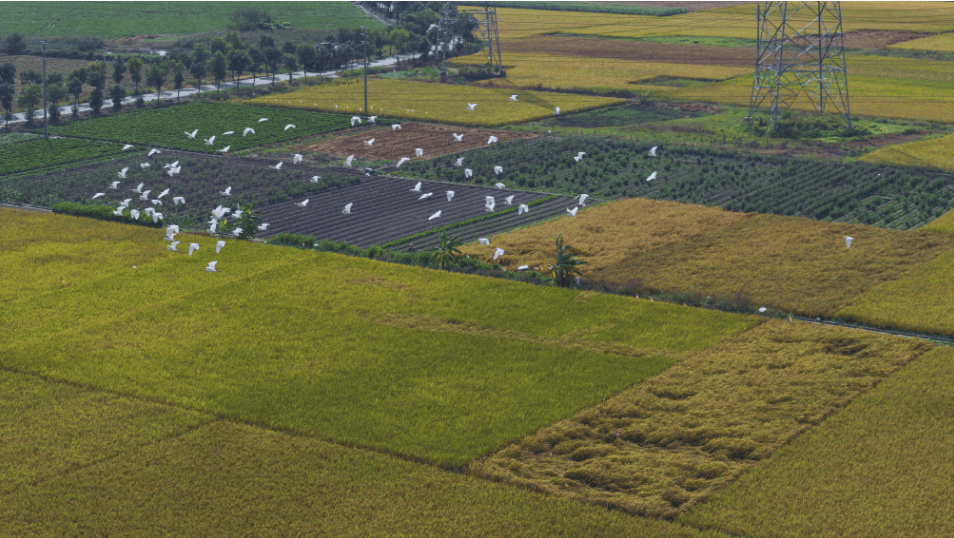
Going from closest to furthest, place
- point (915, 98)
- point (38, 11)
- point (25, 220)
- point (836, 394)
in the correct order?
1. point (836, 394)
2. point (25, 220)
3. point (915, 98)
4. point (38, 11)

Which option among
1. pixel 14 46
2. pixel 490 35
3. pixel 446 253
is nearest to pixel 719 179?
pixel 446 253

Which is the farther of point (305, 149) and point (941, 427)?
point (305, 149)

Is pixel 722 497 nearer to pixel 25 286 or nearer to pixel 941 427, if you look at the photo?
pixel 941 427

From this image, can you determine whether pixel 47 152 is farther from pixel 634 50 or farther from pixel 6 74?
pixel 634 50

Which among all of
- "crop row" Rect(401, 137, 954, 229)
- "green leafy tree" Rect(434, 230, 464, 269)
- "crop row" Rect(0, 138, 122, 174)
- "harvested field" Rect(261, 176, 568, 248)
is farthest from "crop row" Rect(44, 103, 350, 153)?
"green leafy tree" Rect(434, 230, 464, 269)

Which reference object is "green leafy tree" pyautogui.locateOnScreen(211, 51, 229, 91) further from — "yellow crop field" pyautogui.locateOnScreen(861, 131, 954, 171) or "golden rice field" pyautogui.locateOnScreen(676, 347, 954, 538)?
"golden rice field" pyautogui.locateOnScreen(676, 347, 954, 538)

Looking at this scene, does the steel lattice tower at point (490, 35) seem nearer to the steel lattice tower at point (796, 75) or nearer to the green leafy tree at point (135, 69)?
the steel lattice tower at point (796, 75)

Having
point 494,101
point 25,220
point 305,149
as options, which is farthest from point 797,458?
point 494,101
